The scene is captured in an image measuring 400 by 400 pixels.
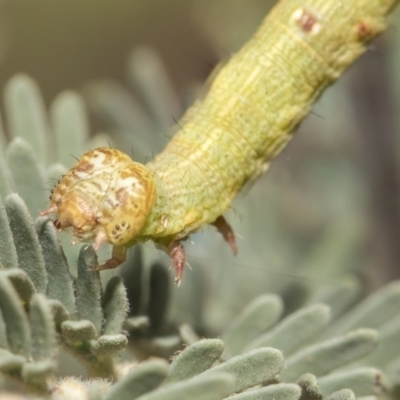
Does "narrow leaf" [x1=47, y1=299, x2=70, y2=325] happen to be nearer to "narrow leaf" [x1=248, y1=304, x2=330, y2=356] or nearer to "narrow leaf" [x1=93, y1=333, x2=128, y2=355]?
"narrow leaf" [x1=93, y1=333, x2=128, y2=355]

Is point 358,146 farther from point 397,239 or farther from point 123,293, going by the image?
point 123,293

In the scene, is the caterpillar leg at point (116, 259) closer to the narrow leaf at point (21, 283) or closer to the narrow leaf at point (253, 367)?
the narrow leaf at point (21, 283)

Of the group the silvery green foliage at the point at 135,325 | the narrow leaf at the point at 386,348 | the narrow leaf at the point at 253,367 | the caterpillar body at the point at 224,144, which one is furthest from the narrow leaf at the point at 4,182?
the narrow leaf at the point at 386,348

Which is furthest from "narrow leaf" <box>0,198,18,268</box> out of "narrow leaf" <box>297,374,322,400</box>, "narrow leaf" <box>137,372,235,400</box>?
"narrow leaf" <box>297,374,322,400</box>

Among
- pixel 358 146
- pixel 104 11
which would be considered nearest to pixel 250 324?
pixel 358 146

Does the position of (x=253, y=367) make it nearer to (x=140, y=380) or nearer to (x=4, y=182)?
(x=140, y=380)

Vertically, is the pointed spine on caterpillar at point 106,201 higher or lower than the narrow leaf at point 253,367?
higher
